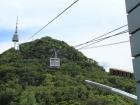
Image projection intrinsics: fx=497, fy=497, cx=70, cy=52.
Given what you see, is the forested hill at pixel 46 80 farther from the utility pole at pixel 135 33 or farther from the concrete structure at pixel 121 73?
the utility pole at pixel 135 33

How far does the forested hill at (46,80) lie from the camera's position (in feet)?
276

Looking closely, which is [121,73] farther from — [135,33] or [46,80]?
[46,80]

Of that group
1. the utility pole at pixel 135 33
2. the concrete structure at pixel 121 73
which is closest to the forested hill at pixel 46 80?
the concrete structure at pixel 121 73

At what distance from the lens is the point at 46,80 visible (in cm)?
9394

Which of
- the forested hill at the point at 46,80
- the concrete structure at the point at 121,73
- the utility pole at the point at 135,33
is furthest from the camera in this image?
the forested hill at the point at 46,80

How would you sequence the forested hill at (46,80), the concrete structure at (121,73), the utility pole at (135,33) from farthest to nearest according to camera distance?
the forested hill at (46,80), the concrete structure at (121,73), the utility pole at (135,33)

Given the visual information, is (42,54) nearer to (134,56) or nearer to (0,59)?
(0,59)

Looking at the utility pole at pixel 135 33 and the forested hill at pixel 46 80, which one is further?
the forested hill at pixel 46 80

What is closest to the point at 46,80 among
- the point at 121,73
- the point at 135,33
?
the point at 121,73

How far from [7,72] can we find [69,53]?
15.7 metres

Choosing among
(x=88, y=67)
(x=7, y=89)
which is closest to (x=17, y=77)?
(x=7, y=89)

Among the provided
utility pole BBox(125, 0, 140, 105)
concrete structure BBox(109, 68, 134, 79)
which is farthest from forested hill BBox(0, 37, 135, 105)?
utility pole BBox(125, 0, 140, 105)

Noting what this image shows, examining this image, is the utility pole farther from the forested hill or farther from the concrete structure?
the forested hill

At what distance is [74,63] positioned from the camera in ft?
301
